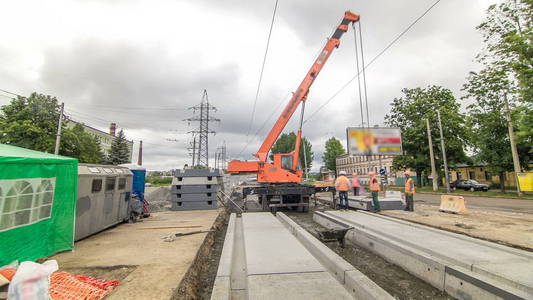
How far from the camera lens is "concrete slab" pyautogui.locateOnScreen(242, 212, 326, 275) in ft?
12.0

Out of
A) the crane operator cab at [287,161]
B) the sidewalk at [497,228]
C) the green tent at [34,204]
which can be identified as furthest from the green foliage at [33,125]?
the sidewalk at [497,228]

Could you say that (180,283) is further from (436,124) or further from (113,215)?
(436,124)

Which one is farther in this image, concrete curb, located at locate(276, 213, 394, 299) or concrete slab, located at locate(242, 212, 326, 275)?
concrete slab, located at locate(242, 212, 326, 275)

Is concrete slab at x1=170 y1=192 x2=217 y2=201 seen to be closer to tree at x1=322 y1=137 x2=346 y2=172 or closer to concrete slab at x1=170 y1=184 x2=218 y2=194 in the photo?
concrete slab at x1=170 y1=184 x2=218 y2=194

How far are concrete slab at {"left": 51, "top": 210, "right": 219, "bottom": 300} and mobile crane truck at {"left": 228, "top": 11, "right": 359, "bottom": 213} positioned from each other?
461cm

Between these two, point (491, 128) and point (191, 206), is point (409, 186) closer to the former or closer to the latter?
point (191, 206)

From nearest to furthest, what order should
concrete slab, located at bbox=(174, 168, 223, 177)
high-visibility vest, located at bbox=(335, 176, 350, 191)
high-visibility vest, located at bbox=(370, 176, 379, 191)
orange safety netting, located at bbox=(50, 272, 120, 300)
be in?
orange safety netting, located at bbox=(50, 272, 120, 300) < high-visibility vest, located at bbox=(370, 176, 379, 191) < high-visibility vest, located at bbox=(335, 176, 350, 191) < concrete slab, located at bbox=(174, 168, 223, 177)

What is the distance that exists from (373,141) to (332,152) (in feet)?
150

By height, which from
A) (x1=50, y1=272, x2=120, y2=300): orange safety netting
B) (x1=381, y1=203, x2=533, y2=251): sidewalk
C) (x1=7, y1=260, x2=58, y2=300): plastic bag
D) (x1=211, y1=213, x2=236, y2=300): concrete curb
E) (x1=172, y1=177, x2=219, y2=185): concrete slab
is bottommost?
(x1=381, y1=203, x2=533, y2=251): sidewalk

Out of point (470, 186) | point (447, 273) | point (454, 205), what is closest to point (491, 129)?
point (470, 186)

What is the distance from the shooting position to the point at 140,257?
4406mm

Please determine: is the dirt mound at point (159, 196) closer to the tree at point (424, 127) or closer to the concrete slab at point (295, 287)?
the concrete slab at point (295, 287)

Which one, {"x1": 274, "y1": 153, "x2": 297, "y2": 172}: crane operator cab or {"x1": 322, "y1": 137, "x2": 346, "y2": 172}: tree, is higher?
{"x1": 322, "y1": 137, "x2": 346, "y2": 172}: tree

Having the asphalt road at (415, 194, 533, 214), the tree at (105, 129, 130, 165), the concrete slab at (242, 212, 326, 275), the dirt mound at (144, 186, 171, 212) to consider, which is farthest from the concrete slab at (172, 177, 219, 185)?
the tree at (105, 129, 130, 165)
